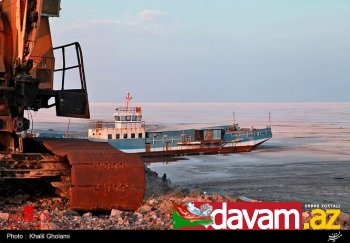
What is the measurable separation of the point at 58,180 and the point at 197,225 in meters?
4.00

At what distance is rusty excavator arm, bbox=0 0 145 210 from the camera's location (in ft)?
34.6

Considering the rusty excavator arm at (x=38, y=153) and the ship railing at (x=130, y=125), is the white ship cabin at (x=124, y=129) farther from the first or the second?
the rusty excavator arm at (x=38, y=153)

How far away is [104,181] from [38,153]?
5.06ft

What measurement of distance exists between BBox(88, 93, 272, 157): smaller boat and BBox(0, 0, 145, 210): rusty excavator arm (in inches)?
1378

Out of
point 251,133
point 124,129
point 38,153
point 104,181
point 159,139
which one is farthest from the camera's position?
point 251,133

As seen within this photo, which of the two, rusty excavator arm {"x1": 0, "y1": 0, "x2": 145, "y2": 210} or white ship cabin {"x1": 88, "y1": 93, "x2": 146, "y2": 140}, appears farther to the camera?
white ship cabin {"x1": 88, "y1": 93, "x2": 146, "y2": 140}

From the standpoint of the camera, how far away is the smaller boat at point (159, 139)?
159ft

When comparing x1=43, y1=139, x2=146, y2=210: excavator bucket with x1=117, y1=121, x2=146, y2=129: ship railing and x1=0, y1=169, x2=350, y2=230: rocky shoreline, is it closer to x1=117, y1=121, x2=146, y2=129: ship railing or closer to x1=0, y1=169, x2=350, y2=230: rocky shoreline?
x1=0, y1=169, x2=350, y2=230: rocky shoreline

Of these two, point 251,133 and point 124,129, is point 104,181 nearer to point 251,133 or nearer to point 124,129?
point 124,129

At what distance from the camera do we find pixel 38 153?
444 inches

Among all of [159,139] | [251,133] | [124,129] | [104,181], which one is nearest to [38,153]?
[104,181]

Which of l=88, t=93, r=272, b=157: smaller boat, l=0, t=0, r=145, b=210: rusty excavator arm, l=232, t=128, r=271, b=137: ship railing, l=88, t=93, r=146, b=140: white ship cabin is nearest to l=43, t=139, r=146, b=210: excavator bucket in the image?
l=0, t=0, r=145, b=210: rusty excavator arm

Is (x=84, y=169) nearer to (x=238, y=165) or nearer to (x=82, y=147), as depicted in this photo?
(x=82, y=147)
